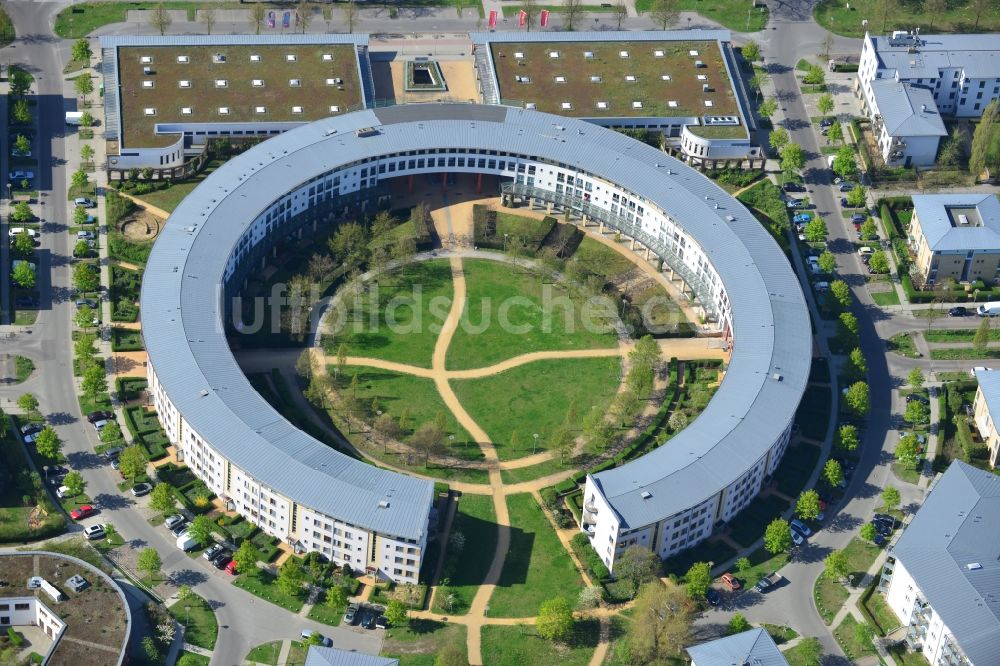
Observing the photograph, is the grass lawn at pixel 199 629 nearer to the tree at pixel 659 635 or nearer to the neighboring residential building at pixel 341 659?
the neighboring residential building at pixel 341 659

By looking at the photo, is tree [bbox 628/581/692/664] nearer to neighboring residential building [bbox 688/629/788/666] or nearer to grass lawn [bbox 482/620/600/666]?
neighboring residential building [bbox 688/629/788/666]

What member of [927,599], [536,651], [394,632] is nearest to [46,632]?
[394,632]

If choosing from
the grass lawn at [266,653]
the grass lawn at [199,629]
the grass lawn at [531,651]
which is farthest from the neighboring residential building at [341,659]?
the grass lawn at [199,629]

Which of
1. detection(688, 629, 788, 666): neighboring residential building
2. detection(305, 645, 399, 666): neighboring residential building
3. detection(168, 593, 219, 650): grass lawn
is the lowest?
detection(688, 629, 788, 666): neighboring residential building

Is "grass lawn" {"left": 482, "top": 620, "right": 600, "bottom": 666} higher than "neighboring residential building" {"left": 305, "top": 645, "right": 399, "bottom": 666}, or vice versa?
"neighboring residential building" {"left": 305, "top": 645, "right": 399, "bottom": 666}

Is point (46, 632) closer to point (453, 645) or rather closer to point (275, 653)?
point (275, 653)

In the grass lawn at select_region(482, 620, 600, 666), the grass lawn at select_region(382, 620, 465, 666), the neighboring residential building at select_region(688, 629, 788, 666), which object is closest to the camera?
the neighboring residential building at select_region(688, 629, 788, 666)

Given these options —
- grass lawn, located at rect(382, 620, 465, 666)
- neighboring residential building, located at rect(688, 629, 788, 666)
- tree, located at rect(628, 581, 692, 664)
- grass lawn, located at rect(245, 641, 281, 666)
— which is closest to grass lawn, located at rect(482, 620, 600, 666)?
grass lawn, located at rect(382, 620, 465, 666)
